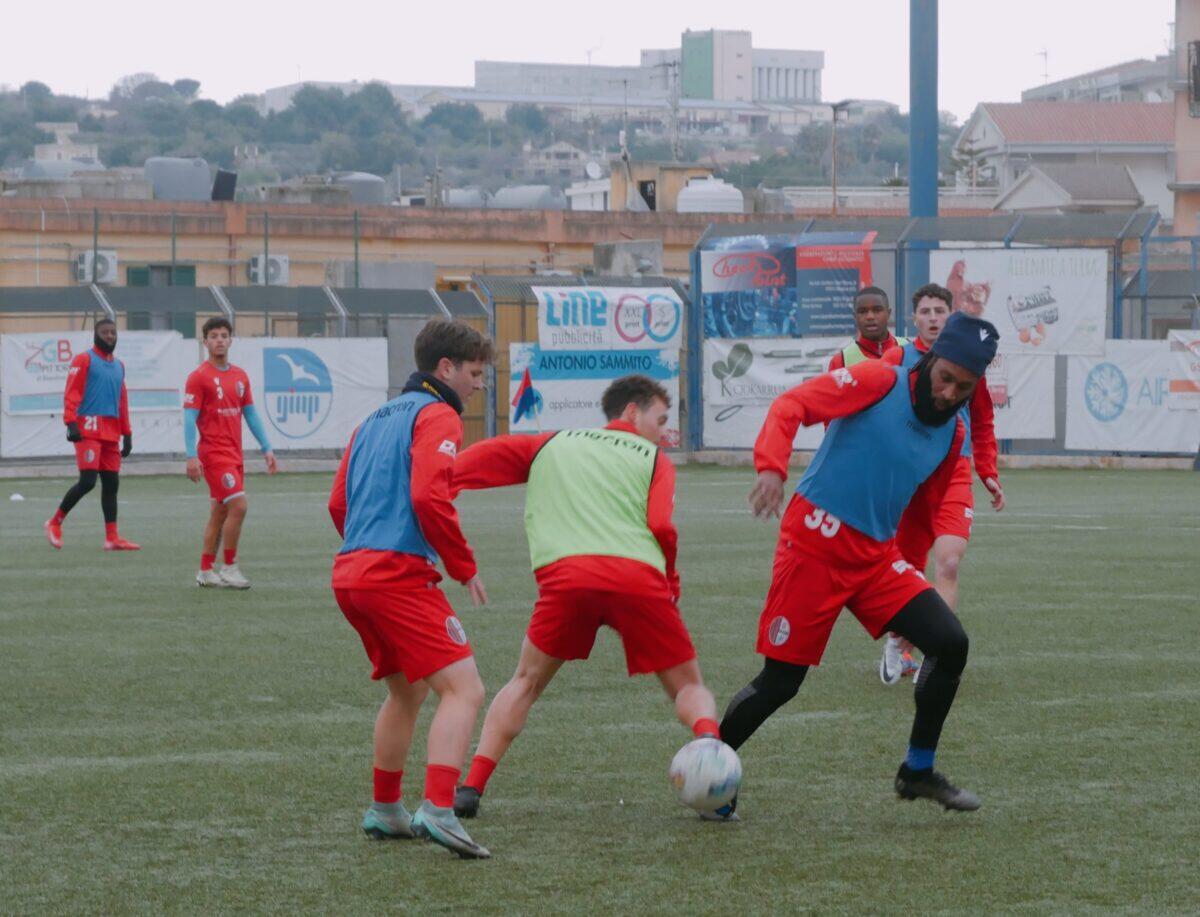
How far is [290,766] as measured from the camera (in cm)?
755

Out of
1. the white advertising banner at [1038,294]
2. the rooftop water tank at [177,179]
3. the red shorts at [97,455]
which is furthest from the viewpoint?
the rooftop water tank at [177,179]

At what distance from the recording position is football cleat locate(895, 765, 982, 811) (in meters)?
6.56

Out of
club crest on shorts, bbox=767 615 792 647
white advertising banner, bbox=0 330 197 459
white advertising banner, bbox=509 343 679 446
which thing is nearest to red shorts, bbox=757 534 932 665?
club crest on shorts, bbox=767 615 792 647

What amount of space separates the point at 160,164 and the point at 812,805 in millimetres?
54946

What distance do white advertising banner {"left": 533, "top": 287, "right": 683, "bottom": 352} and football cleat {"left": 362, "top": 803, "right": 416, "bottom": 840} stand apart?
22.6m

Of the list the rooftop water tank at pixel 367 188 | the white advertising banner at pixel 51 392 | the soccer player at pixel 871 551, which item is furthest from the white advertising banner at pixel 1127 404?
the rooftop water tank at pixel 367 188

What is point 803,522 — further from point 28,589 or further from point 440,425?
point 28,589

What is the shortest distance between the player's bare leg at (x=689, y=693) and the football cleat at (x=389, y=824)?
981 millimetres

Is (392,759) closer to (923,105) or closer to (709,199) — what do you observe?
(923,105)

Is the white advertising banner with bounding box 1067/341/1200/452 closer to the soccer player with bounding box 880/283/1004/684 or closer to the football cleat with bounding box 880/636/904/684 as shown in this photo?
the soccer player with bounding box 880/283/1004/684

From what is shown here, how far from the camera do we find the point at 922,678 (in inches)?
265

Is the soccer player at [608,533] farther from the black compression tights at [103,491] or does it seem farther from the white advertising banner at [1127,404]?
the white advertising banner at [1127,404]

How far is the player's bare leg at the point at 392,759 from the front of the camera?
20.5ft

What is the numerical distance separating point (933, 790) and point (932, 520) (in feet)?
5.81
